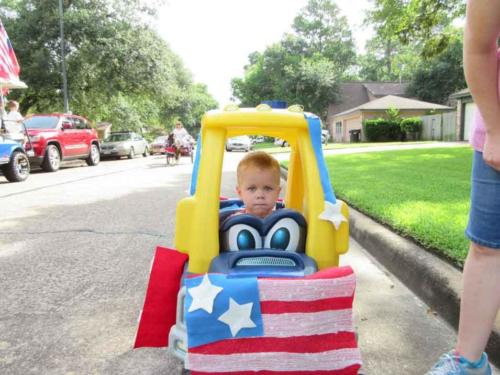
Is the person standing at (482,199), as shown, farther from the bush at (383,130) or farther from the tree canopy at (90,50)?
the bush at (383,130)

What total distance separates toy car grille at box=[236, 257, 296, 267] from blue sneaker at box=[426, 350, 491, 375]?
29.2 inches

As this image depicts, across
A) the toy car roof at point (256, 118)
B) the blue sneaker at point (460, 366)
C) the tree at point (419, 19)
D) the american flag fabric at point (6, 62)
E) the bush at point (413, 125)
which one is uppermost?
the tree at point (419, 19)

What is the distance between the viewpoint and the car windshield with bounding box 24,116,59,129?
534 inches

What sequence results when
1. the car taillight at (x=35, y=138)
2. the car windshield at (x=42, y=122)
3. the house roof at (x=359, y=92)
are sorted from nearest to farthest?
the car taillight at (x=35, y=138)
the car windshield at (x=42, y=122)
the house roof at (x=359, y=92)

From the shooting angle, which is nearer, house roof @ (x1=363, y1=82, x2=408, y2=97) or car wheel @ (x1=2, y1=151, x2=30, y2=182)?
car wheel @ (x1=2, y1=151, x2=30, y2=182)

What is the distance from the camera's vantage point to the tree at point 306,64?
156ft

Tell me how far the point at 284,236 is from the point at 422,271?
1.27 m

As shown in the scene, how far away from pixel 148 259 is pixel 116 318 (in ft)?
4.07

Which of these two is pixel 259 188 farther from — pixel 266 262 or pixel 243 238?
pixel 266 262

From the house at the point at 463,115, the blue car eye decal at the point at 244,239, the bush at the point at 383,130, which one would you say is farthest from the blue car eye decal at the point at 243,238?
the bush at the point at 383,130

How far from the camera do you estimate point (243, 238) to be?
226 cm

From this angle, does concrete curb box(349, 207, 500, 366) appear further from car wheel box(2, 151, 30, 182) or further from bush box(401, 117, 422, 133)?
bush box(401, 117, 422, 133)

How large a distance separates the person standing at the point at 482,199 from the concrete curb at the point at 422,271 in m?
0.39

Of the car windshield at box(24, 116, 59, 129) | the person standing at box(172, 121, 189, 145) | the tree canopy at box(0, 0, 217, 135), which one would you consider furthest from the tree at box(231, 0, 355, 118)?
the car windshield at box(24, 116, 59, 129)
